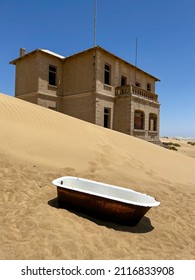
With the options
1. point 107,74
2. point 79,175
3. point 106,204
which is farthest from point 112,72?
point 106,204

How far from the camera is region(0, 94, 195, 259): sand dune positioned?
126 inches

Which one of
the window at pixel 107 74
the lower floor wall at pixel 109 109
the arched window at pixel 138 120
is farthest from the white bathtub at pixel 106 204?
the window at pixel 107 74

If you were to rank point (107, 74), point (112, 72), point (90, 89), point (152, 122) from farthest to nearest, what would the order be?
point (152, 122)
point (107, 74)
point (112, 72)
point (90, 89)

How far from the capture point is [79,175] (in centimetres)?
686

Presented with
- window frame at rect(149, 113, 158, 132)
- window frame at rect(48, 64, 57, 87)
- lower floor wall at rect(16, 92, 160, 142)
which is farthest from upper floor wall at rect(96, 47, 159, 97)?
window frame at rect(48, 64, 57, 87)

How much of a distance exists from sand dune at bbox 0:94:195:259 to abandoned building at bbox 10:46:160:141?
25.7ft

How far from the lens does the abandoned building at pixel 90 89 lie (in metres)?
19.6

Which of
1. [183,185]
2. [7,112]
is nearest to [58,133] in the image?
[7,112]

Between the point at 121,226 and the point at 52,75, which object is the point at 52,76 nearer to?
the point at 52,75

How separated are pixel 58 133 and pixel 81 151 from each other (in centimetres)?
158

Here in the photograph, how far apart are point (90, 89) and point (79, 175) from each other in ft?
46.4

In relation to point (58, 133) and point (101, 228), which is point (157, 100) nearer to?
point (58, 133)

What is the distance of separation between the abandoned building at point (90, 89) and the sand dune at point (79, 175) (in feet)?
25.7

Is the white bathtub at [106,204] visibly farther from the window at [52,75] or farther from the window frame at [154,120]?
the window frame at [154,120]
